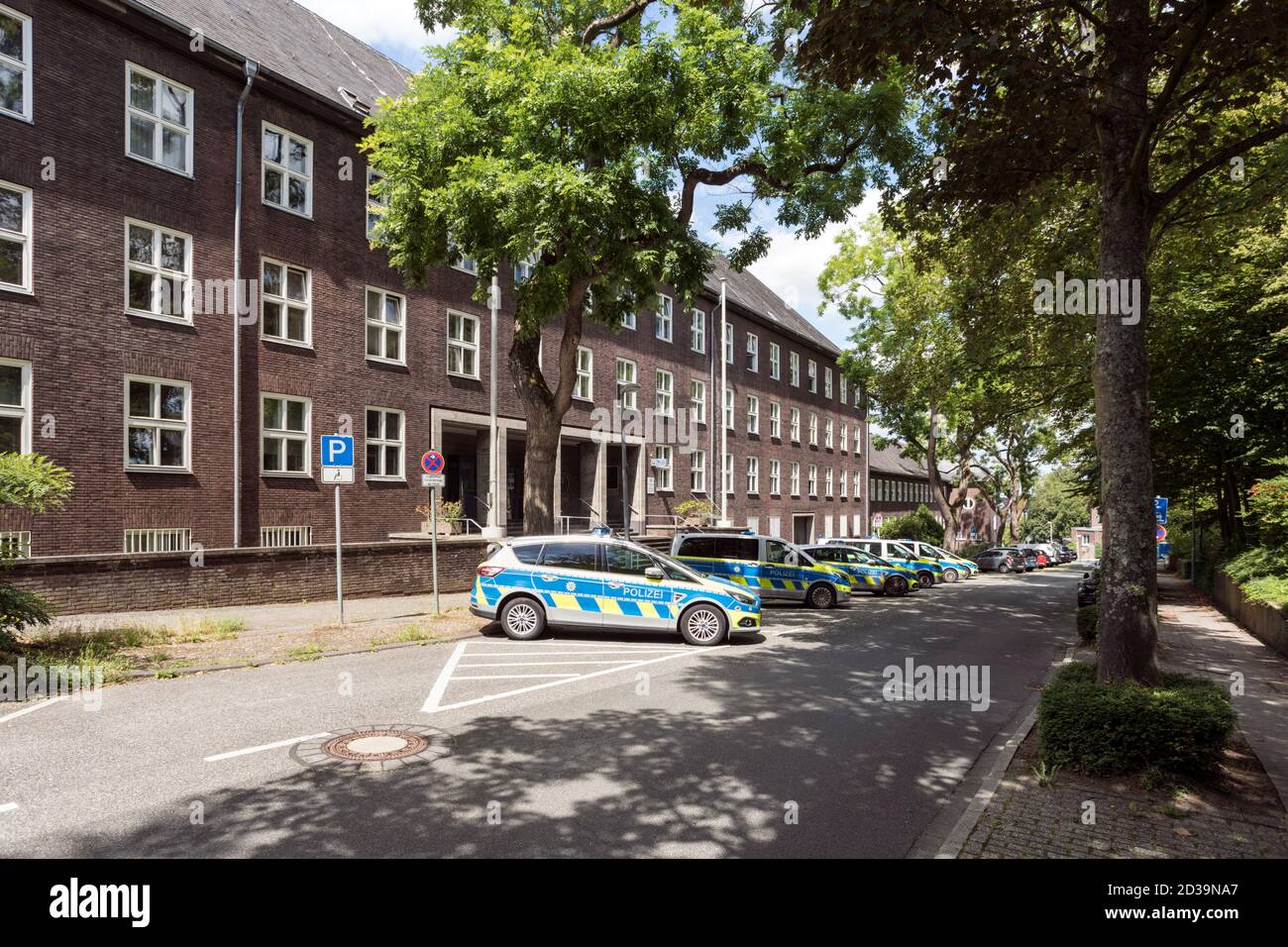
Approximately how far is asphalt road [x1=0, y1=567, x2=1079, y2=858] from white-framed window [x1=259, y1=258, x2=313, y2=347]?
428 inches

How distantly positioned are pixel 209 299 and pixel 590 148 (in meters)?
9.33

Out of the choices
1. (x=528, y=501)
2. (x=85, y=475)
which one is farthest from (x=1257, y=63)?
(x=85, y=475)

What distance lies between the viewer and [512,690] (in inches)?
339

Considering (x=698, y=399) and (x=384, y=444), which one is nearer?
(x=384, y=444)

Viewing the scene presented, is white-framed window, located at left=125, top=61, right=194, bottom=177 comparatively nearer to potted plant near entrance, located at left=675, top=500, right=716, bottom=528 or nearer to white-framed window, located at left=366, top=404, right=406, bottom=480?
white-framed window, located at left=366, top=404, right=406, bottom=480

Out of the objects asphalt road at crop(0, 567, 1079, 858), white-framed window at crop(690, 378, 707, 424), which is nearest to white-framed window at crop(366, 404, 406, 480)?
asphalt road at crop(0, 567, 1079, 858)

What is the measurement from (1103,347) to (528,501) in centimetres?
1078

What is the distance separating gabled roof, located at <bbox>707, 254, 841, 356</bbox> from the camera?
1535 inches

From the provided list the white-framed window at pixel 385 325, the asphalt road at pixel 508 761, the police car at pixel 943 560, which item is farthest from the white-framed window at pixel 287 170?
the police car at pixel 943 560

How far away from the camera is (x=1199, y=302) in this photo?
1695 cm

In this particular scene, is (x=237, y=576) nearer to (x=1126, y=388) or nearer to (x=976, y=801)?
(x=976, y=801)

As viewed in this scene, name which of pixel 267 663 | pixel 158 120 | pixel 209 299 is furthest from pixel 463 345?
pixel 267 663
